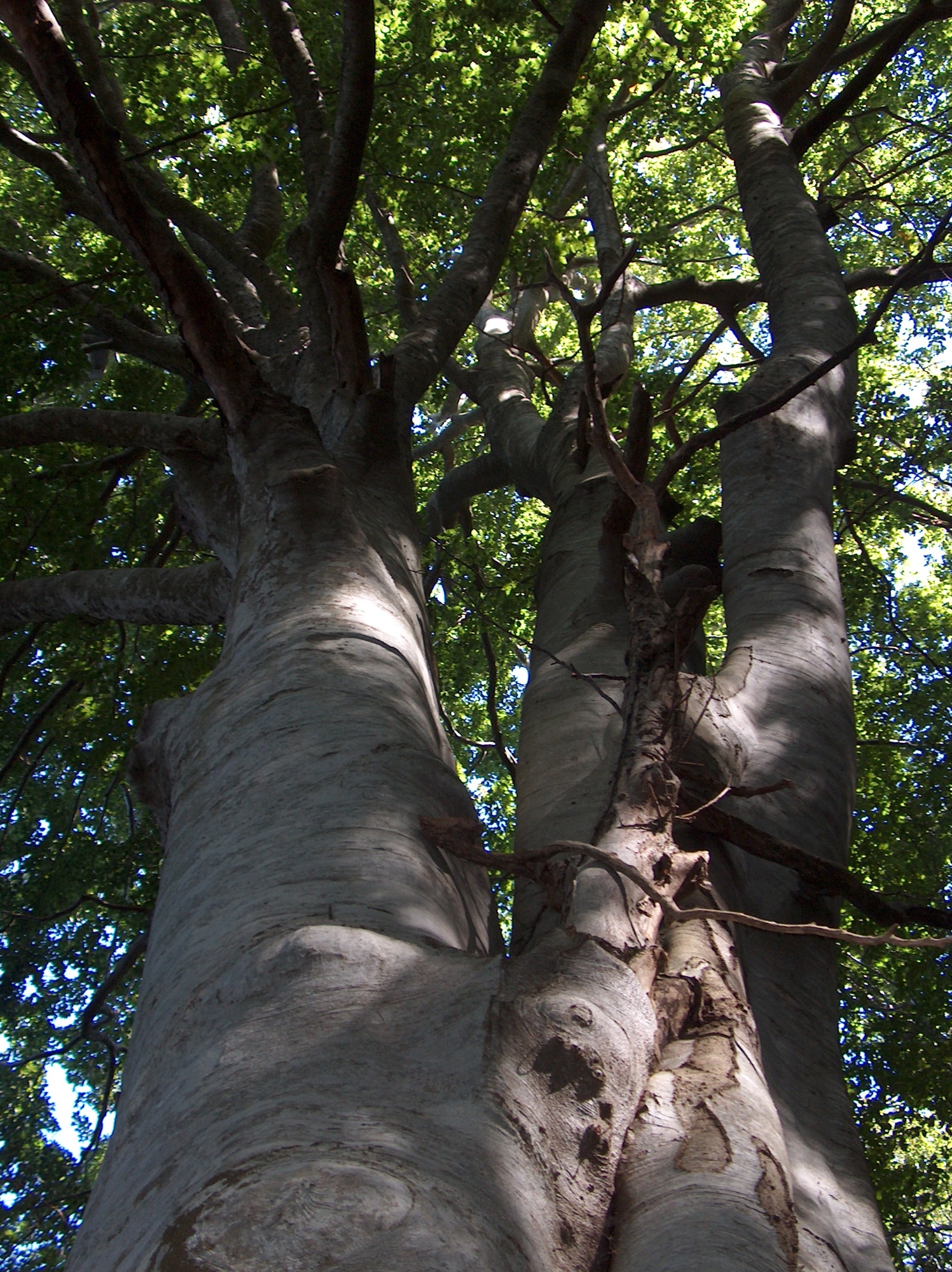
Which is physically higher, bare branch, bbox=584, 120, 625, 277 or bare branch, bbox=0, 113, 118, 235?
bare branch, bbox=584, 120, 625, 277

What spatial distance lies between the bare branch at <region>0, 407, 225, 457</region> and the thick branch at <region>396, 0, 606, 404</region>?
1032mm

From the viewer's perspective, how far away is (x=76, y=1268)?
112 centimetres

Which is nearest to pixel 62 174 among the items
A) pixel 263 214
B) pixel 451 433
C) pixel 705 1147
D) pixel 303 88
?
pixel 263 214

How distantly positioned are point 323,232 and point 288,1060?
2.91 m

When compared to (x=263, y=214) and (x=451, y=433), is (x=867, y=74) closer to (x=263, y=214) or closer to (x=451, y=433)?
(x=263, y=214)

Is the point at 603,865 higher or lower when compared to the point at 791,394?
lower

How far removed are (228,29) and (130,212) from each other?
433 centimetres

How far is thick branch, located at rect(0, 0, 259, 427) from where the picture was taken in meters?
2.36

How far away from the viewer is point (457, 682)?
6.92 metres

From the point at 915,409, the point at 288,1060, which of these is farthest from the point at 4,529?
the point at 915,409

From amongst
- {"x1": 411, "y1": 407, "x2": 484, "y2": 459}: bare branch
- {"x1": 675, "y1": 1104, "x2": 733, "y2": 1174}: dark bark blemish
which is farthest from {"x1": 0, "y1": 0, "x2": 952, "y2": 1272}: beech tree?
{"x1": 411, "y1": 407, "x2": 484, "y2": 459}: bare branch

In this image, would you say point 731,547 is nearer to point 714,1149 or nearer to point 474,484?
point 714,1149

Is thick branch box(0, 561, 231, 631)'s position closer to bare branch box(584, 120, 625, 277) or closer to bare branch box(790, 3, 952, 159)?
bare branch box(584, 120, 625, 277)

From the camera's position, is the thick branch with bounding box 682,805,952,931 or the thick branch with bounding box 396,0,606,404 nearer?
the thick branch with bounding box 682,805,952,931
